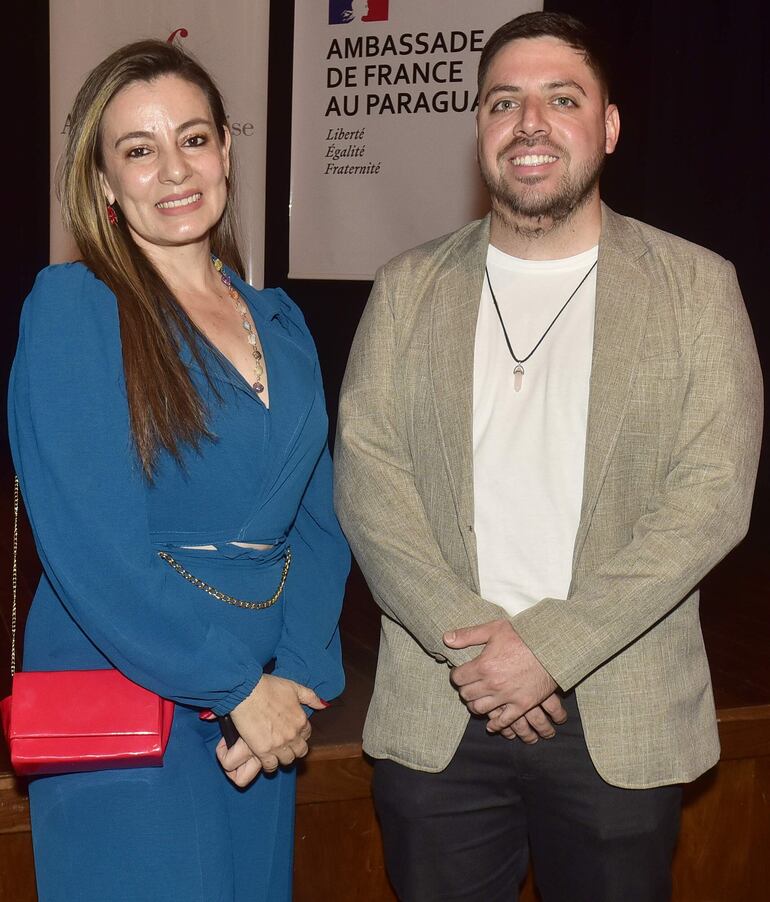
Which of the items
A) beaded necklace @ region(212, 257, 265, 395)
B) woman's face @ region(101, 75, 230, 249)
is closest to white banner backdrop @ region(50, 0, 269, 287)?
beaded necklace @ region(212, 257, 265, 395)

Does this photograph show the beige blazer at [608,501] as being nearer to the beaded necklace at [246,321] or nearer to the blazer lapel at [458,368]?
the blazer lapel at [458,368]

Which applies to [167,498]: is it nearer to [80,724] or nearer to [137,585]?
[137,585]

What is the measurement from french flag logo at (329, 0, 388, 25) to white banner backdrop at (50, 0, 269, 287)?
0.27 meters

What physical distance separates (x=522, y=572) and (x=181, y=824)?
2.11 feet

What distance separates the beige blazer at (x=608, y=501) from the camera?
1.76 meters

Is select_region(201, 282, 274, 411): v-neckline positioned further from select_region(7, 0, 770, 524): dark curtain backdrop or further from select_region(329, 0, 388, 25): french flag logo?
select_region(329, 0, 388, 25): french flag logo

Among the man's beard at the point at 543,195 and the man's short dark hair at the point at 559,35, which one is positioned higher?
the man's short dark hair at the point at 559,35

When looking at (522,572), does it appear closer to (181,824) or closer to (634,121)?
(181,824)

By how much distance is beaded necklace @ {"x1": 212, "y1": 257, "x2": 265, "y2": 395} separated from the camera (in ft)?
6.14

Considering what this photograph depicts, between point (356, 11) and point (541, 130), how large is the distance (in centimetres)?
280

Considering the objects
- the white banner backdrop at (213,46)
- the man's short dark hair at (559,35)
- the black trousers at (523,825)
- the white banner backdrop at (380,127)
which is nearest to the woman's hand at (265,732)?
the black trousers at (523,825)

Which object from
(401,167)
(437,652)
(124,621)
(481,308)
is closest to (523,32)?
(481,308)

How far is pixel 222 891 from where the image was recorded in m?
1.68

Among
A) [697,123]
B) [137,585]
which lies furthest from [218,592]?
[697,123]
